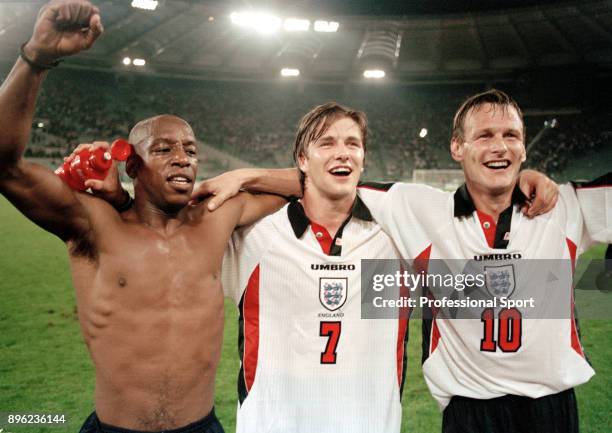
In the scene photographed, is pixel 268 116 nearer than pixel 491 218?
No

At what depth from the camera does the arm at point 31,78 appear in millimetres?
1610

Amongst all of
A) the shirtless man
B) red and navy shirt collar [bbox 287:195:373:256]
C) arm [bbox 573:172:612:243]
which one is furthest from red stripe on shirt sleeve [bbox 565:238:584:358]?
the shirtless man

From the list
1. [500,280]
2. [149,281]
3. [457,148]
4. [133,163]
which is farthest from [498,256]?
[133,163]

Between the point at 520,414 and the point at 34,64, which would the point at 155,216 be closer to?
the point at 34,64

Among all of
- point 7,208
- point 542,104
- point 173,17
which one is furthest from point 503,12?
point 7,208

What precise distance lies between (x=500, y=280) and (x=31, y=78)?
2.09m

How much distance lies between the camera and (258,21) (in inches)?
1003

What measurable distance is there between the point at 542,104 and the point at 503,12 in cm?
487

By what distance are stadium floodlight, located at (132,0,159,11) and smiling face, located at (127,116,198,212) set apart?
23714 millimetres

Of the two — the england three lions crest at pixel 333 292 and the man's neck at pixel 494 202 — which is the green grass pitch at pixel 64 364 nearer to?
the england three lions crest at pixel 333 292

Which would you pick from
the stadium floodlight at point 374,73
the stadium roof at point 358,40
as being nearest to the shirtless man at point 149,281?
the stadium roof at point 358,40

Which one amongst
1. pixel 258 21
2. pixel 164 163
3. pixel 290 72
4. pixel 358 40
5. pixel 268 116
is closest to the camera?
pixel 164 163

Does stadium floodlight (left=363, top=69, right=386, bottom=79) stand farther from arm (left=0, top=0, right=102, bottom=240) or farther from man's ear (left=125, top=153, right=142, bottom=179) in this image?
arm (left=0, top=0, right=102, bottom=240)

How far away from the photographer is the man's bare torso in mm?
2098
